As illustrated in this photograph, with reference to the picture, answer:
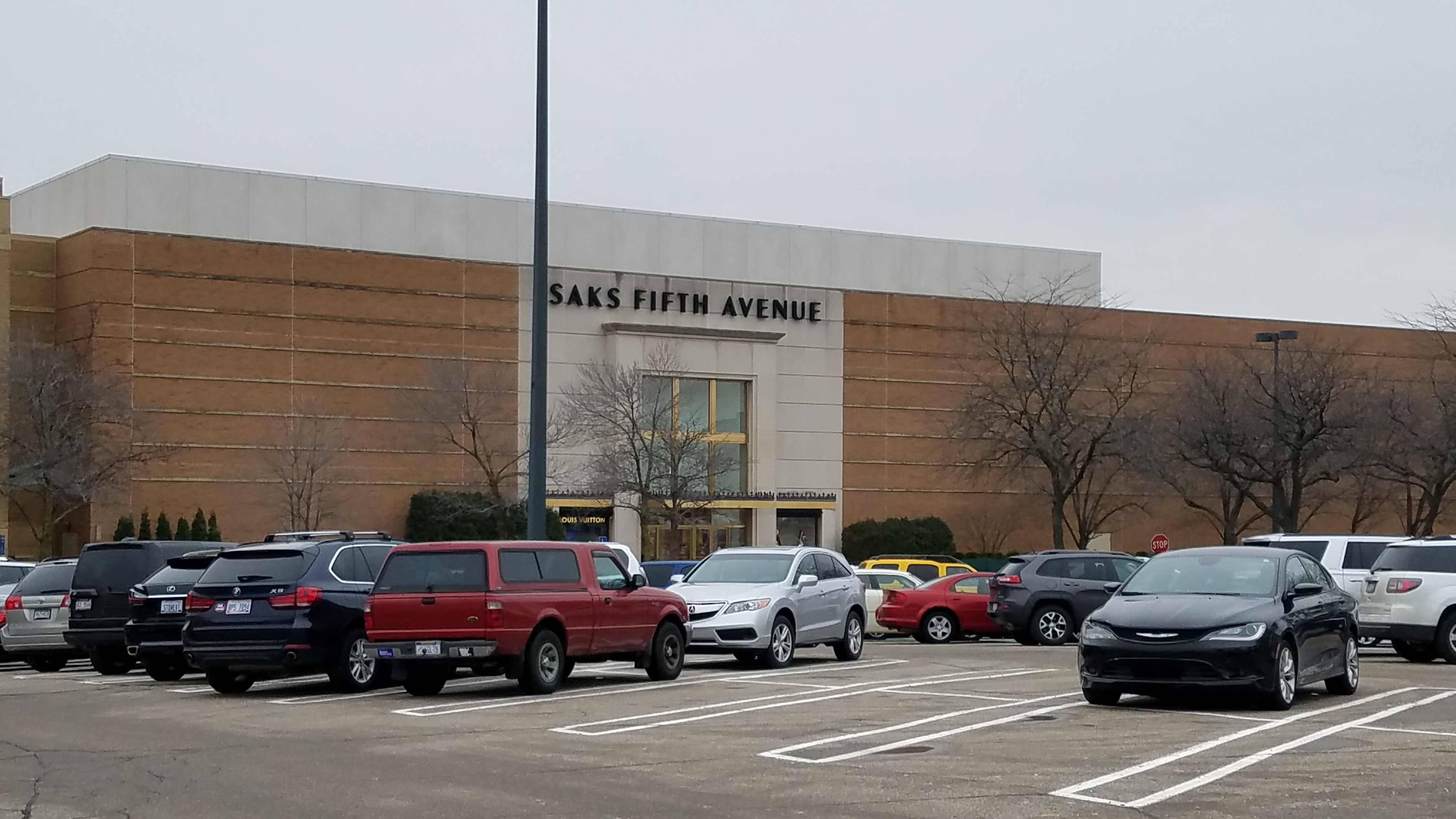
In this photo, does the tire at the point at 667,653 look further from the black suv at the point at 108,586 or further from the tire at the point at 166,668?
the black suv at the point at 108,586

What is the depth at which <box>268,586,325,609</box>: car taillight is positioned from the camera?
1939 centimetres

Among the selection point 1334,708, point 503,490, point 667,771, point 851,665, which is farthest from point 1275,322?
point 667,771

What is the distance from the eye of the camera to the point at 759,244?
6875 centimetres

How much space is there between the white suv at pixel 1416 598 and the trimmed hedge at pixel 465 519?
123ft

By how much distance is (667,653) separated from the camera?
21.0m

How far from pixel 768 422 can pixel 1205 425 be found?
19983mm

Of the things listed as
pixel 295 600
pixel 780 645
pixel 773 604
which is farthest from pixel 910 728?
pixel 780 645

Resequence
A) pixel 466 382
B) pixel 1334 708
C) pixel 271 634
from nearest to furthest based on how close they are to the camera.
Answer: pixel 1334 708 → pixel 271 634 → pixel 466 382

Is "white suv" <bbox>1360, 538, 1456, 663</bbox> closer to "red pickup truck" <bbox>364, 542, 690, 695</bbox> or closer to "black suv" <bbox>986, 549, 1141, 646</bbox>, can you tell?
"black suv" <bbox>986, 549, 1141, 646</bbox>

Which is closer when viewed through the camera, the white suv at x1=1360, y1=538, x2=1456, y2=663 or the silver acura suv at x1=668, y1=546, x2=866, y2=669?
the silver acura suv at x1=668, y1=546, x2=866, y2=669

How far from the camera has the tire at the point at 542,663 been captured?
18578 mm

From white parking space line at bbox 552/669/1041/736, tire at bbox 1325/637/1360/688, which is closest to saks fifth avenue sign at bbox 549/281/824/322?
white parking space line at bbox 552/669/1041/736

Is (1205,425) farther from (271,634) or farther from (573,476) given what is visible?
(271,634)

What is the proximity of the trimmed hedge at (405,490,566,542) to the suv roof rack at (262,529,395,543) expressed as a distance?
3713 cm
